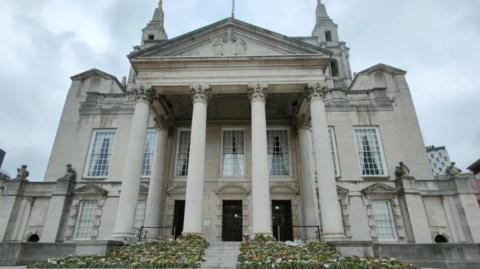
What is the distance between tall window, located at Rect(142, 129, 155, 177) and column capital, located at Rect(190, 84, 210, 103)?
21.9 feet

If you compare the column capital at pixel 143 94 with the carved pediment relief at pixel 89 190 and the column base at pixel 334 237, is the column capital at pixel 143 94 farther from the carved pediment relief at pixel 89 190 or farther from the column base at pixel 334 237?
the column base at pixel 334 237

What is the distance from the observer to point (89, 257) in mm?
9539

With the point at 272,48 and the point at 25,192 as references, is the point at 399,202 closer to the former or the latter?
the point at 272,48

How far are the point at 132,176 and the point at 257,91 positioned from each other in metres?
7.35

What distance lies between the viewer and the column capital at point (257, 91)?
44.5 feet

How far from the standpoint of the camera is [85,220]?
1702 cm

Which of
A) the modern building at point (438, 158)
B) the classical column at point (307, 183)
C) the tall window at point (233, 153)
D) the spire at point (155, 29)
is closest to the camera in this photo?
the classical column at point (307, 183)

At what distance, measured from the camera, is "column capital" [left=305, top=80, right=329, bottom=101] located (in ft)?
44.4

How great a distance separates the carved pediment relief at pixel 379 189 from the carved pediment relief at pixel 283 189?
467 centimetres

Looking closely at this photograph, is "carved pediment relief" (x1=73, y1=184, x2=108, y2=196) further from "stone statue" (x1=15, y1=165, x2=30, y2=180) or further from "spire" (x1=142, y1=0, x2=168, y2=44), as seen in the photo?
"spire" (x1=142, y1=0, x2=168, y2=44)

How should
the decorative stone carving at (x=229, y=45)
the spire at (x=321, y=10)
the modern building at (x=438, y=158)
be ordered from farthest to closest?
the modern building at (x=438, y=158) → the spire at (x=321, y=10) → the decorative stone carving at (x=229, y=45)

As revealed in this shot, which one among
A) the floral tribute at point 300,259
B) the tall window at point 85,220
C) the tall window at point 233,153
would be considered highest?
the tall window at point 233,153

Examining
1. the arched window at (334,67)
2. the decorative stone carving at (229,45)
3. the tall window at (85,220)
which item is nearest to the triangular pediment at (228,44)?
the decorative stone carving at (229,45)

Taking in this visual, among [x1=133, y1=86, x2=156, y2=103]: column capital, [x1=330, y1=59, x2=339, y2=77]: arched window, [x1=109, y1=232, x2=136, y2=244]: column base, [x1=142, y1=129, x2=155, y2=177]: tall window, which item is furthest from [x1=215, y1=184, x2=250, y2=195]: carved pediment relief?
[x1=330, y1=59, x2=339, y2=77]: arched window
